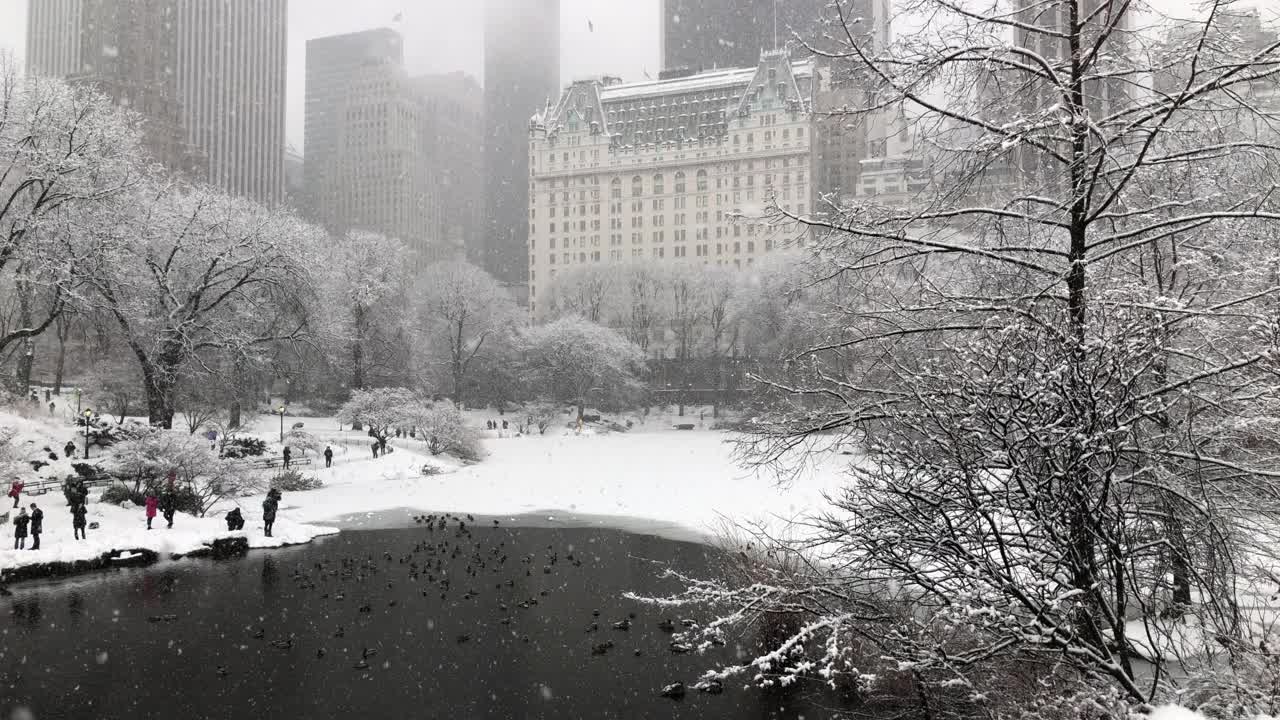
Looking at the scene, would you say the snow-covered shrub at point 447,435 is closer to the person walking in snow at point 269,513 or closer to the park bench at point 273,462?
the park bench at point 273,462

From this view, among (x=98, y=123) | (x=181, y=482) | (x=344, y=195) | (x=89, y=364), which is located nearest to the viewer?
(x=181, y=482)

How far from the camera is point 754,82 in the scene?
4998 inches

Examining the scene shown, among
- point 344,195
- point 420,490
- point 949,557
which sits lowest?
point 420,490

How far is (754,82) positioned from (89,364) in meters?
102

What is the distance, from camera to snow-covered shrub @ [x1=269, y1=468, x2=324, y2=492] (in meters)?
34.4

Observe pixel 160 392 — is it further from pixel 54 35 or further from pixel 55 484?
pixel 54 35

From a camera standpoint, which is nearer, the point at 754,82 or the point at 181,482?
the point at 181,482

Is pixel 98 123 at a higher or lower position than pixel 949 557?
higher

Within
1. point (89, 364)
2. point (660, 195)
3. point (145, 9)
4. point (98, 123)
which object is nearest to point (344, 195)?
point (145, 9)

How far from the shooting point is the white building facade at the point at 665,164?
125250 millimetres

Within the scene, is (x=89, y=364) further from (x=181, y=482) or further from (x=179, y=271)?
(x=181, y=482)

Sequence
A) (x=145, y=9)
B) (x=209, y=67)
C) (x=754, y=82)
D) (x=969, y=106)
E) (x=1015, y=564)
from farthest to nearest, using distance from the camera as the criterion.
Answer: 1. (x=209, y=67)
2. (x=145, y=9)
3. (x=754, y=82)
4. (x=969, y=106)
5. (x=1015, y=564)

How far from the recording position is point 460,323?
234ft

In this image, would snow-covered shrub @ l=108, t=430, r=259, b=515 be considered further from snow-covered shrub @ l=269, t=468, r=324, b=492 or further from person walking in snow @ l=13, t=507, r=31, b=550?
snow-covered shrub @ l=269, t=468, r=324, b=492
